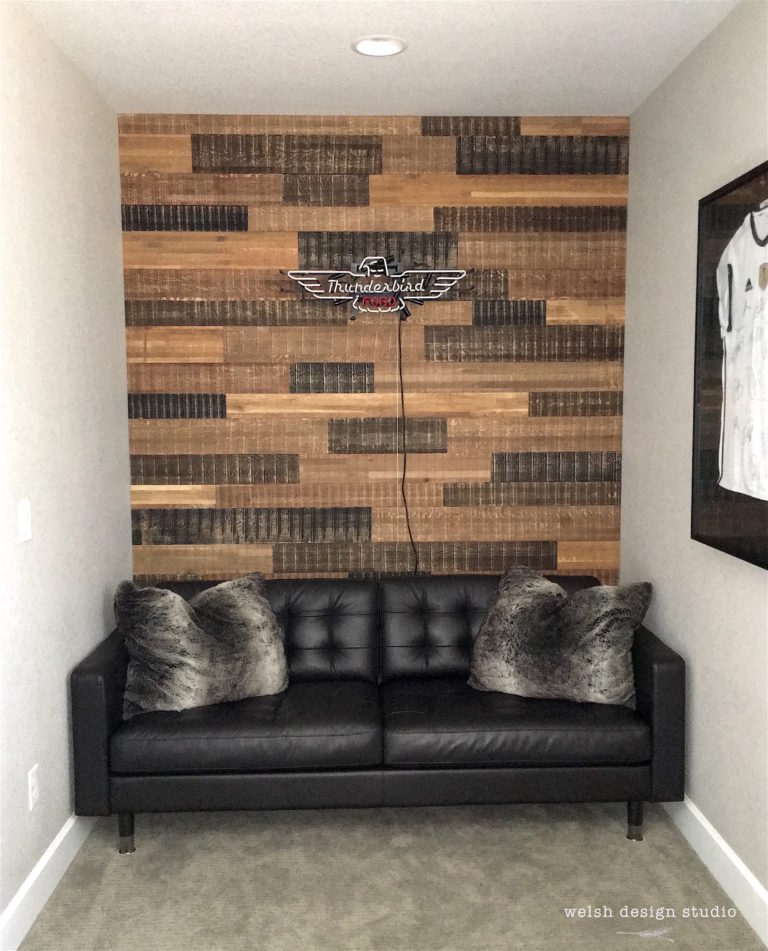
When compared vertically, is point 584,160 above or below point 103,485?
above

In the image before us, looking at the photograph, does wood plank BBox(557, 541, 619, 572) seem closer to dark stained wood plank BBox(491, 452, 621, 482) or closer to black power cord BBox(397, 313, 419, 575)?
dark stained wood plank BBox(491, 452, 621, 482)

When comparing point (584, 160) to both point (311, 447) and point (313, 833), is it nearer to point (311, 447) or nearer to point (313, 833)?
point (311, 447)

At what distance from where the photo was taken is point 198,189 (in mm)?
3701

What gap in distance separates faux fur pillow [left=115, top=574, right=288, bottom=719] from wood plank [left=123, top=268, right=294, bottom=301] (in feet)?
4.38

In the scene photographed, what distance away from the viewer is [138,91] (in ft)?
11.1

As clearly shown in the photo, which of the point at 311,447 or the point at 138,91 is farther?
the point at 311,447

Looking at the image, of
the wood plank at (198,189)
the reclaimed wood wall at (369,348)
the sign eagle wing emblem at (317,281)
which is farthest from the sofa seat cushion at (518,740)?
the wood plank at (198,189)

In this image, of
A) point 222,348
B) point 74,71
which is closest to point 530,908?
point 222,348

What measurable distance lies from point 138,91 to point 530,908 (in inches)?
130

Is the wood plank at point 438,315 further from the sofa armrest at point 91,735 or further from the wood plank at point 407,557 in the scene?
the sofa armrest at point 91,735

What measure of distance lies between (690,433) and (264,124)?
2226mm

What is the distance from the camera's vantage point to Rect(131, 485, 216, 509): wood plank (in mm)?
3803

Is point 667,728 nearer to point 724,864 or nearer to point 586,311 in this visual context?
point 724,864

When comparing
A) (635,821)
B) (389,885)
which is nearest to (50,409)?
(389,885)
